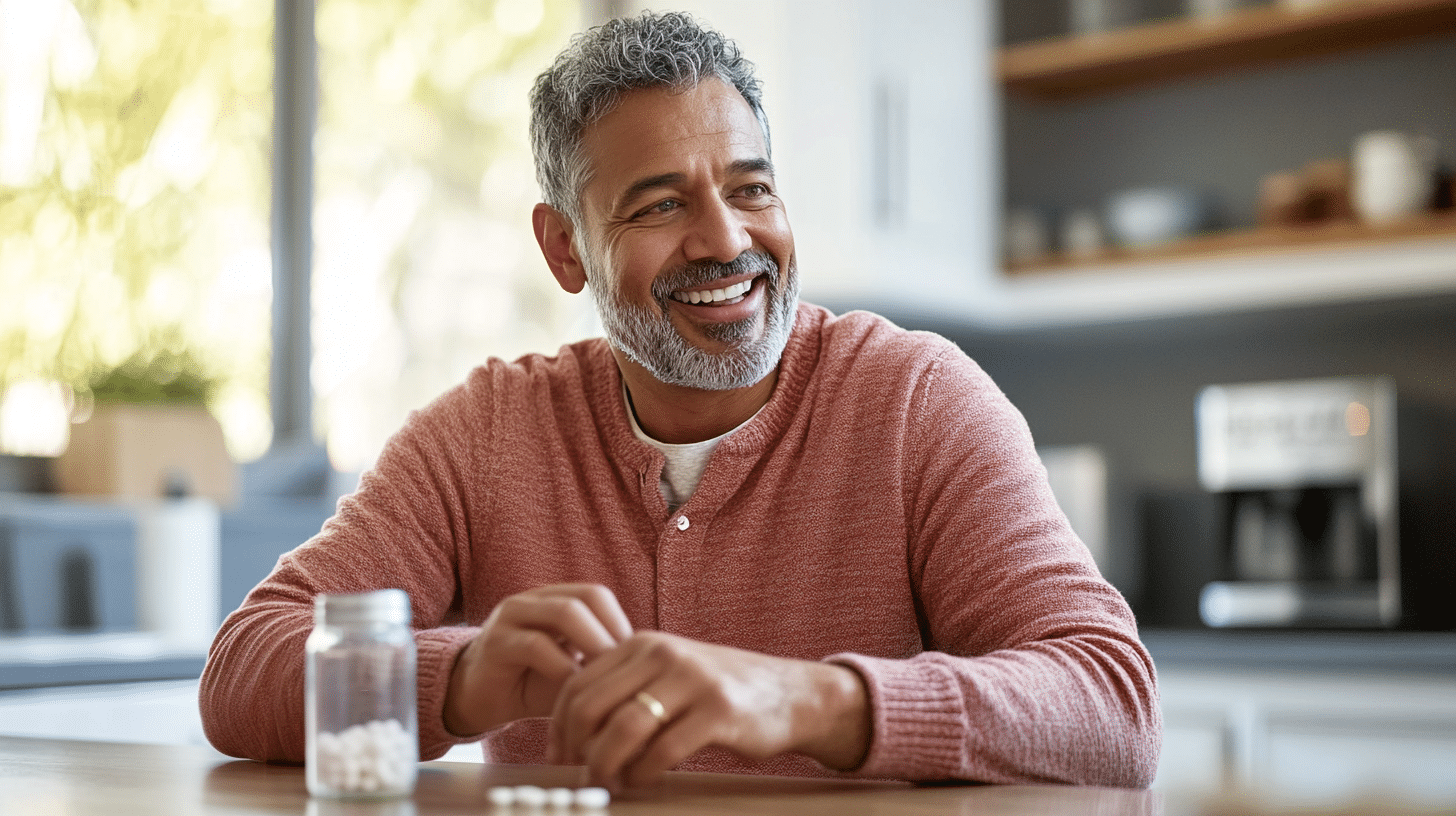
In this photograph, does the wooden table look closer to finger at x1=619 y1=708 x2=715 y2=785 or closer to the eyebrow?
finger at x1=619 y1=708 x2=715 y2=785

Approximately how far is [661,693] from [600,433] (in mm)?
700

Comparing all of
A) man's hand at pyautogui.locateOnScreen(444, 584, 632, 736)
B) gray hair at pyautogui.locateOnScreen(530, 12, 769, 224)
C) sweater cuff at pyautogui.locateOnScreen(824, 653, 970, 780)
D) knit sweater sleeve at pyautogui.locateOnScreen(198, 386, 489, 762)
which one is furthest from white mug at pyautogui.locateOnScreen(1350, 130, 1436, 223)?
man's hand at pyautogui.locateOnScreen(444, 584, 632, 736)

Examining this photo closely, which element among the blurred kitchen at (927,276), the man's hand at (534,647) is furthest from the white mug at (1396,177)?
the man's hand at (534,647)

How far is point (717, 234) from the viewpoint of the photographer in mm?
1497

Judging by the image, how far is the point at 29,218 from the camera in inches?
119

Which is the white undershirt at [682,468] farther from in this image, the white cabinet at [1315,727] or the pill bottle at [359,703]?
the white cabinet at [1315,727]

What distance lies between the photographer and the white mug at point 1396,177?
3088 millimetres

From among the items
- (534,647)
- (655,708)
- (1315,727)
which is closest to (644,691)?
(655,708)

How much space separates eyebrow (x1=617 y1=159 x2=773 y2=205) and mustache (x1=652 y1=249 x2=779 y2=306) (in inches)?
3.1

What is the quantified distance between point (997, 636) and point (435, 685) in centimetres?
44

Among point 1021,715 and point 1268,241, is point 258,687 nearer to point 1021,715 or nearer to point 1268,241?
point 1021,715

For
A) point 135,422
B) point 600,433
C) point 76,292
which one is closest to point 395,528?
point 600,433

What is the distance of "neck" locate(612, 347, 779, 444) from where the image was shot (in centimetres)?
159

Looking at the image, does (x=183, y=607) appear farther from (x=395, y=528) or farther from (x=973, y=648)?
(x=973, y=648)
